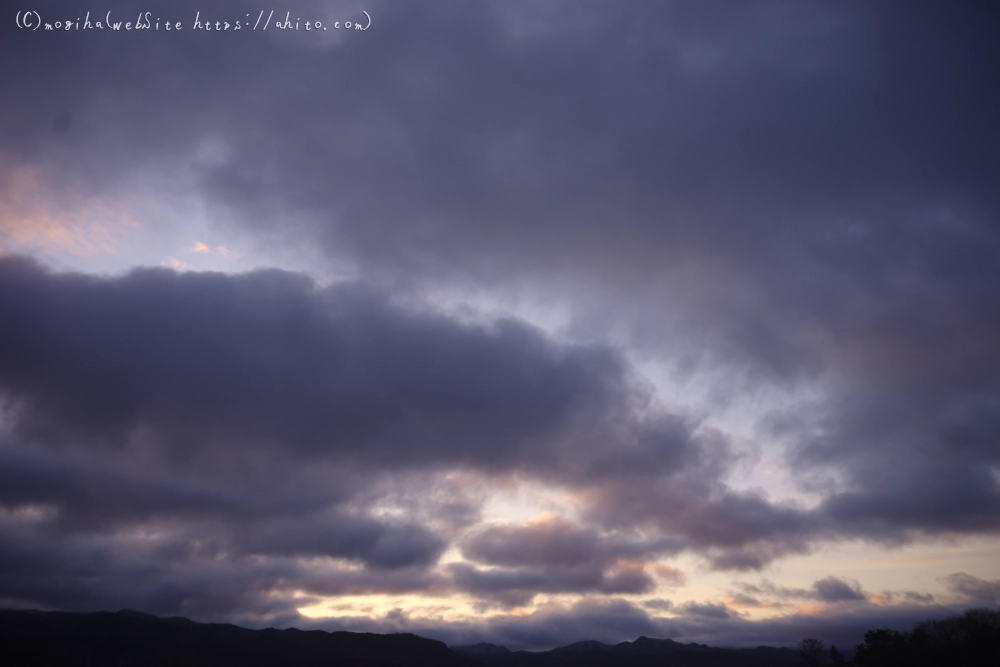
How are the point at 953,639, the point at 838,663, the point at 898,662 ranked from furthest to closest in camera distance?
the point at 838,663 → the point at 953,639 → the point at 898,662

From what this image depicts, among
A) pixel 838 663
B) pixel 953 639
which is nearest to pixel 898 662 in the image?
pixel 953 639

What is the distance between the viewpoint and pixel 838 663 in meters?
189

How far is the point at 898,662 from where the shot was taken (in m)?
148

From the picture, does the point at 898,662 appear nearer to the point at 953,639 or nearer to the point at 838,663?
the point at 953,639

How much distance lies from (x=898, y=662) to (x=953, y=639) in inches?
1148

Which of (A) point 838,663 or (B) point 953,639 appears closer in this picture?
(B) point 953,639

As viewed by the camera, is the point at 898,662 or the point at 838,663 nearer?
the point at 898,662

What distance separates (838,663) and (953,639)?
36.9 metres

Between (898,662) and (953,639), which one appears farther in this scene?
(953,639)

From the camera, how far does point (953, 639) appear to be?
163375 millimetres

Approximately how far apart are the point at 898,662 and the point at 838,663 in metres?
47.4

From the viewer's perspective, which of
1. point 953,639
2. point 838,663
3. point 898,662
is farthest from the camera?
point 838,663
